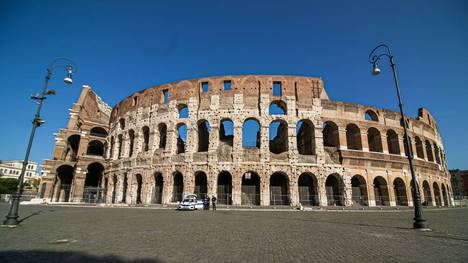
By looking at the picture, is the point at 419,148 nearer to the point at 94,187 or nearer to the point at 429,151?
the point at 429,151

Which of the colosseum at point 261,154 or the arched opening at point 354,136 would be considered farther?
the arched opening at point 354,136

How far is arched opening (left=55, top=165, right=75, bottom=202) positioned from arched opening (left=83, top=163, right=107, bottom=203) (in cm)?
228

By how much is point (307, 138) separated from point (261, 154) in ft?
23.2

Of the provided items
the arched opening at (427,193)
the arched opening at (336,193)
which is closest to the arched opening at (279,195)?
the arched opening at (336,193)

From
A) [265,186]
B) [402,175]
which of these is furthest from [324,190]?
[402,175]

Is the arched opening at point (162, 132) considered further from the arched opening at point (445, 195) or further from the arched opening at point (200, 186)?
the arched opening at point (445, 195)

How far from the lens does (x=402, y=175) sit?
78.0 ft

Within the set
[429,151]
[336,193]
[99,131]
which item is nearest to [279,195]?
[336,193]

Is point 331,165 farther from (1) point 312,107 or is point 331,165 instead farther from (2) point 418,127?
(2) point 418,127

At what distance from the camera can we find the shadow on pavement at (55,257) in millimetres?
3979

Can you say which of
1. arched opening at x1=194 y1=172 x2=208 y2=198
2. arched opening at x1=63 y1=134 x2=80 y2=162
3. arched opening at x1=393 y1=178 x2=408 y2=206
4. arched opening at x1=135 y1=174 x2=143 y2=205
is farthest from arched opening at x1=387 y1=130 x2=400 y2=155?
arched opening at x1=63 y1=134 x2=80 y2=162

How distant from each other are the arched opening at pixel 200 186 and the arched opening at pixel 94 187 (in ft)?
42.0

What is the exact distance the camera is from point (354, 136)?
2434cm

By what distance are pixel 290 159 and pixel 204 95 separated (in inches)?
440
